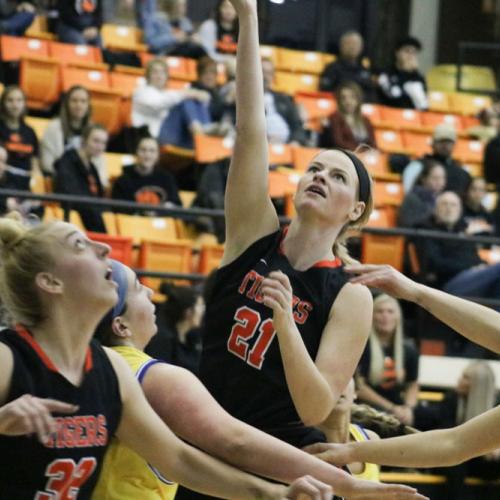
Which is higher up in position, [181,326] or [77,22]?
[77,22]

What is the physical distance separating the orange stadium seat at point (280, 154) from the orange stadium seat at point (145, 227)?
155 cm

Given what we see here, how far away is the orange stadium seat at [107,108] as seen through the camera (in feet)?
33.6

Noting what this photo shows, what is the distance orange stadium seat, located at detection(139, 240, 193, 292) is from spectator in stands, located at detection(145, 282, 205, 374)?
784 millimetres

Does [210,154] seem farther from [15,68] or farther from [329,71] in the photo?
[329,71]

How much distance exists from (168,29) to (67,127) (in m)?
3.34

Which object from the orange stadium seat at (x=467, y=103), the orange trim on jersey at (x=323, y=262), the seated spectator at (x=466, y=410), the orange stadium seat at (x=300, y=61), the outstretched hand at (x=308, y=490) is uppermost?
the orange trim on jersey at (x=323, y=262)

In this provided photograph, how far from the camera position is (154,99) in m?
10.2

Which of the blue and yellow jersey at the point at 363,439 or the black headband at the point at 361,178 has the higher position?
the black headband at the point at 361,178

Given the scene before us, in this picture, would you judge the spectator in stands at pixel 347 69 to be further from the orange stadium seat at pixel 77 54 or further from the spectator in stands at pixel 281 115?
the orange stadium seat at pixel 77 54

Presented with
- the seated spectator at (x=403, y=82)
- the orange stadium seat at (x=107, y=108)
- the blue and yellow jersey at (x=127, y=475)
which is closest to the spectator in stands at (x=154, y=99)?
the orange stadium seat at (x=107, y=108)

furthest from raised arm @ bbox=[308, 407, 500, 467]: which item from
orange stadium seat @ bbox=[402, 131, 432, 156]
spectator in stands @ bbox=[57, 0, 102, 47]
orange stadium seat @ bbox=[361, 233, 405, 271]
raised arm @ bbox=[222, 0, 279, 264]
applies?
spectator in stands @ bbox=[57, 0, 102, 47]

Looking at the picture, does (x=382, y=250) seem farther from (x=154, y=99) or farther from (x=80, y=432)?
(x=80, y=432)

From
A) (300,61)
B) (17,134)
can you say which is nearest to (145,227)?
(17,134)

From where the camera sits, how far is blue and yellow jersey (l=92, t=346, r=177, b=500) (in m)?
3.35
